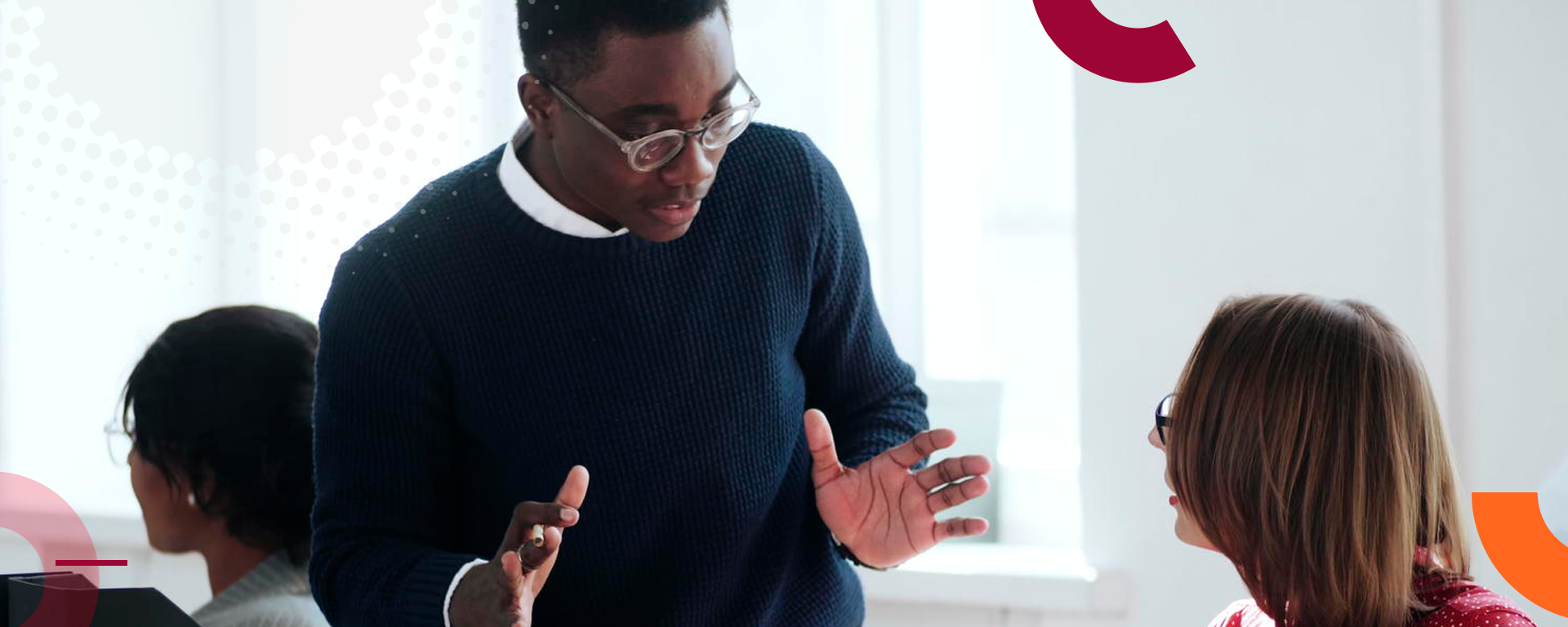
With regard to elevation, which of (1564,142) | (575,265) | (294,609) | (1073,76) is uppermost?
(1073,76)

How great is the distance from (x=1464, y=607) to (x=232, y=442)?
127 cm

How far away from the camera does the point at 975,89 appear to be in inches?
105

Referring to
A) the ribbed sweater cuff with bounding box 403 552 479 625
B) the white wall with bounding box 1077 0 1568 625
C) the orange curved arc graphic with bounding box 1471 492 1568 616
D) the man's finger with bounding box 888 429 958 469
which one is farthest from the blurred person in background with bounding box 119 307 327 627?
the orange curved arc graphic with bounding box 1471 492 1568 616

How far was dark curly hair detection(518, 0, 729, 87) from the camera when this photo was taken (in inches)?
43.3

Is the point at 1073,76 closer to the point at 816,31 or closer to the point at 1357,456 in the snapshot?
the point at 816,31

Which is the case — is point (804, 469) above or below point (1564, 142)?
below

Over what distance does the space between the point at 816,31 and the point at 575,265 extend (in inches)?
60.1

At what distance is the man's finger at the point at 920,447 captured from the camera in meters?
1.25

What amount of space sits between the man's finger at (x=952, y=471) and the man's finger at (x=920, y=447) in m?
0.01

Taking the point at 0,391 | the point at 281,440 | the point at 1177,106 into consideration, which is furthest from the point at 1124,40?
the point at 0,391

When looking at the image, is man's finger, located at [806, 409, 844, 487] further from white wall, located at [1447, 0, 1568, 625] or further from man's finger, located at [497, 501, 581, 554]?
white wall, located at [1447, 0, 1568, 625]

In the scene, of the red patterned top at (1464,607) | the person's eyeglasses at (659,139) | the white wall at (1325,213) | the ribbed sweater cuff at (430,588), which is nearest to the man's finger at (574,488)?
the ribbed sweater cuff at (430,588)

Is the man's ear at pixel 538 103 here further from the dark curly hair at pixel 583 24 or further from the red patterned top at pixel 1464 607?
the red patterned top at pixel 1464 607

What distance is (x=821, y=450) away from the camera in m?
1.34
